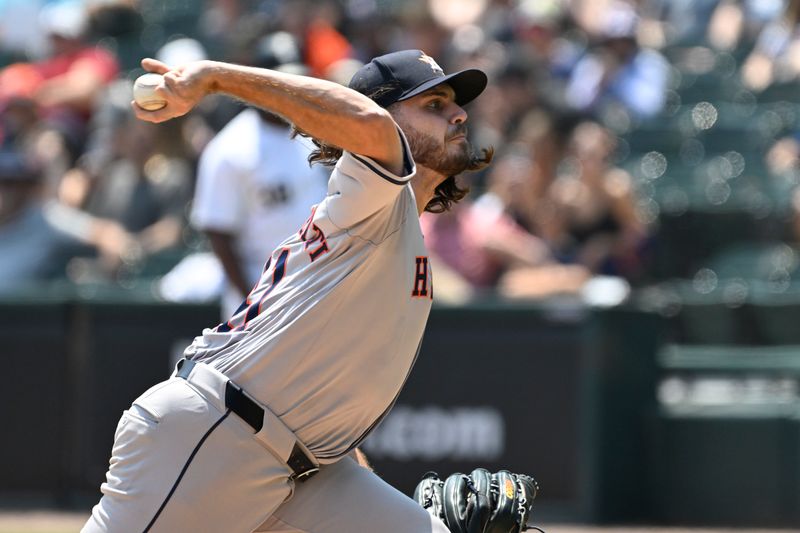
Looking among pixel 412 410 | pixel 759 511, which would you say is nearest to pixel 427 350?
pixel 412 410

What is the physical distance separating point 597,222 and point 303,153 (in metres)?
2.64

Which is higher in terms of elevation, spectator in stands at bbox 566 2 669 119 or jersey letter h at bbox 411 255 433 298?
jersey letter h at bbox 411 255 433 298

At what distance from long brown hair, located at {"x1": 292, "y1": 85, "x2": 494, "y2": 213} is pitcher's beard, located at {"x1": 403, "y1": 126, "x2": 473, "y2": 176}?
0.22 feet

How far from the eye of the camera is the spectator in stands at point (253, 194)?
628 centimetres

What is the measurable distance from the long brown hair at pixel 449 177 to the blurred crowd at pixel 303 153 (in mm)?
2472

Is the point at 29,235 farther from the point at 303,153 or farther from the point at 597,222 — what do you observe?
the point at 597,222

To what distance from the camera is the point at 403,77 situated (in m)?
3.48

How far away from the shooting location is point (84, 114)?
1089 centimetres


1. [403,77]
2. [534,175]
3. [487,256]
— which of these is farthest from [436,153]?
[534,175]

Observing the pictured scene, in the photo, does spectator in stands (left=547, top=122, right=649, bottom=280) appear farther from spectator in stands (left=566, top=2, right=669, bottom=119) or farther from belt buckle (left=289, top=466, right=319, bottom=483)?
belt buckle (left=289, top=466, right=319, bottom=483)

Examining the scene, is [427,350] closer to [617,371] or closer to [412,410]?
[412,410]

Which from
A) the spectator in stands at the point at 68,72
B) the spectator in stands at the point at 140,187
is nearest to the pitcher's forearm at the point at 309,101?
the spectator in stands at the point at 140,187

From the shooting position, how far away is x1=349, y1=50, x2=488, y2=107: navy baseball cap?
346 centimetres

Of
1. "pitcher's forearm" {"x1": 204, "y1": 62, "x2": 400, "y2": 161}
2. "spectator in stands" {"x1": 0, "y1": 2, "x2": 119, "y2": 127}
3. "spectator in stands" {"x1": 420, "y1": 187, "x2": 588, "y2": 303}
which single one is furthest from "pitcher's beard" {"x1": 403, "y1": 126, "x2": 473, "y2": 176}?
"spectator in stands" {"x1": 0, "y1": 2, "x2": 119, "y2": 127}
